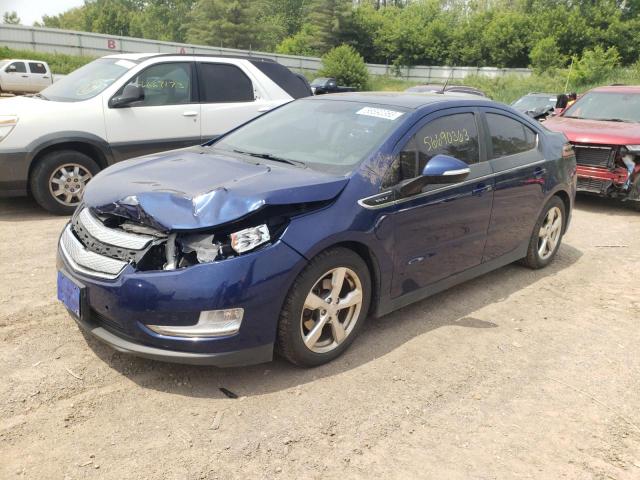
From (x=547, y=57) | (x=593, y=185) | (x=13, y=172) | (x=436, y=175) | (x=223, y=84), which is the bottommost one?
(x=593, y=185)

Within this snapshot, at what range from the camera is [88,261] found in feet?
10.3

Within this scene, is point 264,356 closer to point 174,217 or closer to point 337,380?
point 337,380

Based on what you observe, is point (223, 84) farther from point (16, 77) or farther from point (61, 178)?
point (16, 77)

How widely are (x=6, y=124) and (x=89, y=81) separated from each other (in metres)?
1.27

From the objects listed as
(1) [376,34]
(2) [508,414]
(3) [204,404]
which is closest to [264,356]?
(3) [204,404]

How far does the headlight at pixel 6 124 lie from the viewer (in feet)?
19.5

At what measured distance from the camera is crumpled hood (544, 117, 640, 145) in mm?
7707

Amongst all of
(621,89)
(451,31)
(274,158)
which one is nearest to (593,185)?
(621,89)

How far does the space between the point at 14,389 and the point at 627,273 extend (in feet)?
17.3

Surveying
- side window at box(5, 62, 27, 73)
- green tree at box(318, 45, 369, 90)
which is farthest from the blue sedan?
green tree at box(318, 45, 369, 90)

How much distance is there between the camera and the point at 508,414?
10.2ft

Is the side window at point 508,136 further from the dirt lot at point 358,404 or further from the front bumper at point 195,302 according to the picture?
the front bumper at point 195,302

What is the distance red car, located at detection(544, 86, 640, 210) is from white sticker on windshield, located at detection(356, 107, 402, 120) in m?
5.07

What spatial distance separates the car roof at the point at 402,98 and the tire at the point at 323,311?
1.35 meters
